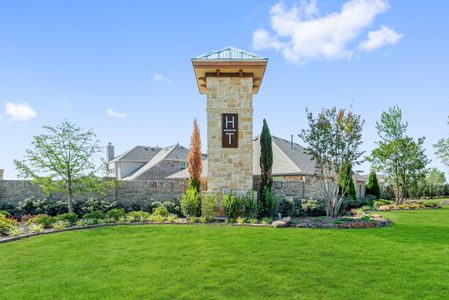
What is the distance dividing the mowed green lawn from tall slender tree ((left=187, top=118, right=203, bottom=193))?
5.80 m

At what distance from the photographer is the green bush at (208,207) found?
1276 cm

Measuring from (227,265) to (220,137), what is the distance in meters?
8.18

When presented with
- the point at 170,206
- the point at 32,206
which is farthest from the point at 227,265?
the point at 32,206

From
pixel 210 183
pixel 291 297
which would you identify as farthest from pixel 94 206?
pixel 291 297

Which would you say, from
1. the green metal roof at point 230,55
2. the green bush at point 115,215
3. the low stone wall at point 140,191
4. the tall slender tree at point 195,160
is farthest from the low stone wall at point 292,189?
the green bush at point 115,215

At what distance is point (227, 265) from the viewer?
6.39 meters

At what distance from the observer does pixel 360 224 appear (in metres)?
11.0

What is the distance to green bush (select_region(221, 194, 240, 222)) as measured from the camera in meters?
13.0

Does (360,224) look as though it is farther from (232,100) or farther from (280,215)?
(232,100)

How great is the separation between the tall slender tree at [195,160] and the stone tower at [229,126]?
1768 millimetres

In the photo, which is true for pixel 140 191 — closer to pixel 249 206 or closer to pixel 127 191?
pixel 127 191

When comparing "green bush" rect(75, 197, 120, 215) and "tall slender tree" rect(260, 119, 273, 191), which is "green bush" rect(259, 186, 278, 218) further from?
"green bush" rect(75, 197, 120, 215)

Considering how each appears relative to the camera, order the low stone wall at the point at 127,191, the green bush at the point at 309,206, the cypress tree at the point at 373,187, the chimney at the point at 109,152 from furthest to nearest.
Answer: the chimney at the point at 109,152 < the cypress tree at the point at 373,187 < the low stone wall at the point at 127,191 < the green bush at the point at 309,206

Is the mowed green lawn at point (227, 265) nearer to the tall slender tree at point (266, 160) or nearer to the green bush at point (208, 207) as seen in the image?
the green bush at point (208, 207)
